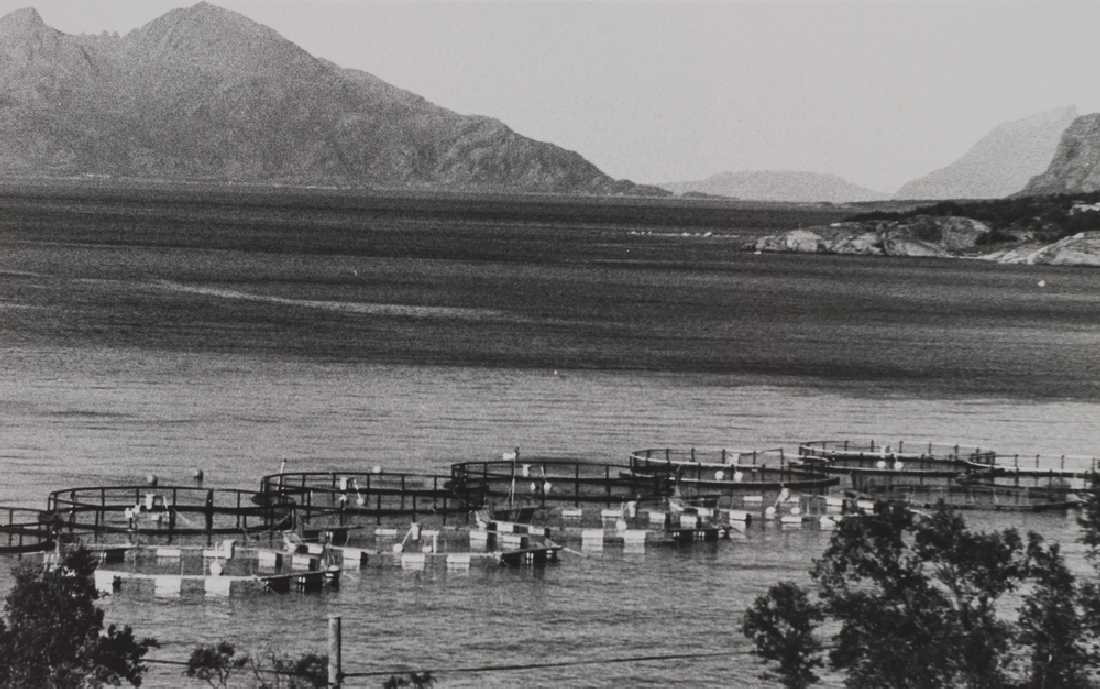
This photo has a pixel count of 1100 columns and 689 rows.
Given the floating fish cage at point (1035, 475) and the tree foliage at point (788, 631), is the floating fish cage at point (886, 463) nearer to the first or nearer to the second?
the floating fish cage at point (1035, 475)

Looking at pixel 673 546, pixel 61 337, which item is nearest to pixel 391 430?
pixel 673 546

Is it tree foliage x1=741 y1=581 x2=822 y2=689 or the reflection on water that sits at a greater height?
tree foliage x1=741 y1=581 x2=822 y2=689

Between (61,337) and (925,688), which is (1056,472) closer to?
(925,688)

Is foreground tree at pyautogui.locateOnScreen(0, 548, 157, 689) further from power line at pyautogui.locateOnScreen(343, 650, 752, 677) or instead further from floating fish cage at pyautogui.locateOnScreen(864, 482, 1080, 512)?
floating fish cage at pyautogui.locateOnScreen(864, 482, 1080, 512)

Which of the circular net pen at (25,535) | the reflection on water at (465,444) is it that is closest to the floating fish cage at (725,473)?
the reflection on water at (465,444)

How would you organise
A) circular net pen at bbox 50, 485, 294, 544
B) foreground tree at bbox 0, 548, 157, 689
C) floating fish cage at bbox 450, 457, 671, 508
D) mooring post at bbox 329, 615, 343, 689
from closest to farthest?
1. mooring post at bbox 329, 615, 343, 689
2. foreground tree at bbox 0, 548, 157, 689
3. circular net pen at bbox 50, 485, 294, 544
4. floating fish cage at bbox 450, 457, 671, 508

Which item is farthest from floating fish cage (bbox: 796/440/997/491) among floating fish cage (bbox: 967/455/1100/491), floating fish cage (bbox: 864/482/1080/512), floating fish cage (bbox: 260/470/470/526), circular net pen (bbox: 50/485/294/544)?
circular net pen (bbox: 50/485/294/544)
